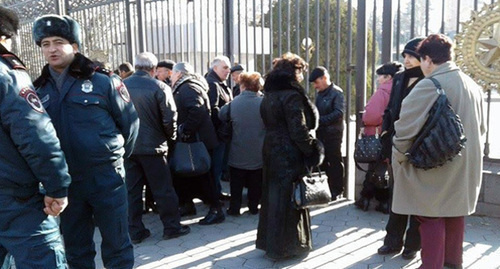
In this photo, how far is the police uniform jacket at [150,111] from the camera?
14.4 feet

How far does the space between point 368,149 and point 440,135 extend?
5.79 feet

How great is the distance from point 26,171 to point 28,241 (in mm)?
362

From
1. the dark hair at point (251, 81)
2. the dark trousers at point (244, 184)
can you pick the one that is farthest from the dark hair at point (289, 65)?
the dark trousers at point (244, 184)

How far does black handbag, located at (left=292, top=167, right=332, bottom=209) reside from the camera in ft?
12.3

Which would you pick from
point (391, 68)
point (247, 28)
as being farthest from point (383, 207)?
point (247, 28)

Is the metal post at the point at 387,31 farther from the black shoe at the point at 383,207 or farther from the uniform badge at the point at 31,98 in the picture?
the uniform badge at the point at 31,98

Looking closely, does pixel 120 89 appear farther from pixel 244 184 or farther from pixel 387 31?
pixel 387 31

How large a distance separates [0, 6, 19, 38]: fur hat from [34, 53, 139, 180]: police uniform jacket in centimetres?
41

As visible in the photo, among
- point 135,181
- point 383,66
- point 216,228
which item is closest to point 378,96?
point 383,66

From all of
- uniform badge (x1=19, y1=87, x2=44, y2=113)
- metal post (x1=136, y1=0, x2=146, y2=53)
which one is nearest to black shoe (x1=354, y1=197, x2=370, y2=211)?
uniform badge (x1=19, y1=87, x2=44, y2=113)

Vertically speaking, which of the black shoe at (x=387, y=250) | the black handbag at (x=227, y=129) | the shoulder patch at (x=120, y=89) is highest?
the shoulder patch at (x=120, y=89)

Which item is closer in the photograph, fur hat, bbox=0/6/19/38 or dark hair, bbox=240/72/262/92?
fur hat, bbox=0/6/19/38

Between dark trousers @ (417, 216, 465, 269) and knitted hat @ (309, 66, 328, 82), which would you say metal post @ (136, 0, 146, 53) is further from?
dark trousers @ (417, 216, 465, 269)

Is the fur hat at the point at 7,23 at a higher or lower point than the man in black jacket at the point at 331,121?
higher
